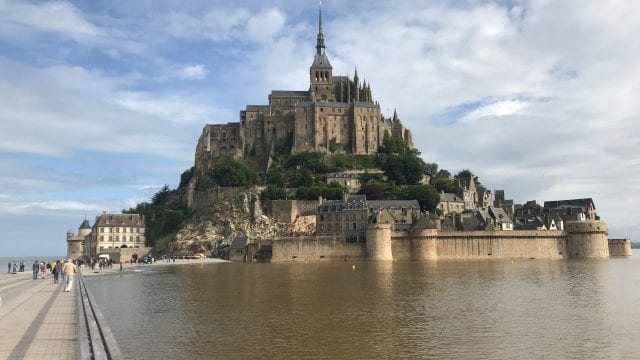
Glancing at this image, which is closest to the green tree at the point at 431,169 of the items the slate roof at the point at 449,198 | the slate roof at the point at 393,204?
the slate roof at the point at 449,198

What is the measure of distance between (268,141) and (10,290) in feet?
213

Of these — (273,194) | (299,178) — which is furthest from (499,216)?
(273,194)

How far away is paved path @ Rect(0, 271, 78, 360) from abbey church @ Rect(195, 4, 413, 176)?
64.2 meters

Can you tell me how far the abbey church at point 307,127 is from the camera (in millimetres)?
87375

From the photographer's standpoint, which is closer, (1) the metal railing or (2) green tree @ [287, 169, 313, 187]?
(1) the metal railing

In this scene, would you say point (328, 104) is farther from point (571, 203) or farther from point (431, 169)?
point (571, 203)

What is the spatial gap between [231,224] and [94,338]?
189ft

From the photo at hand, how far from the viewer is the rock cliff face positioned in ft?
226

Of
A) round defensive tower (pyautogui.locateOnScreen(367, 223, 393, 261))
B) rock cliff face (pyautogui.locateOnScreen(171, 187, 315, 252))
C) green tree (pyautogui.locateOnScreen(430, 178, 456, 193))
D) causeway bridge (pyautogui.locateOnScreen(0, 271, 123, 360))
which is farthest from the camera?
green tree (pyautogui.locateOnScreen(430, 178, 456, 193))

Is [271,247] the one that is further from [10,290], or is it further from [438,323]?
[438,323]

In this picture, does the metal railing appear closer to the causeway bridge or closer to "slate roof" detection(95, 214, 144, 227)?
the causeway bridge

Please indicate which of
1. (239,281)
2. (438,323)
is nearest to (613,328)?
(438,323)

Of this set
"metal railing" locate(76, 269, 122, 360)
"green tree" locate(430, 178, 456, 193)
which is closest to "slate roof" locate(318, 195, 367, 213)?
"green tree" locate(430, 178, 456, 193)

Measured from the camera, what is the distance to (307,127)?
87688 millimetres
